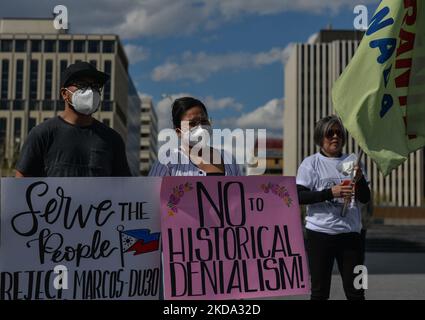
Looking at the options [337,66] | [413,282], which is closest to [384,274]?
[413,282]

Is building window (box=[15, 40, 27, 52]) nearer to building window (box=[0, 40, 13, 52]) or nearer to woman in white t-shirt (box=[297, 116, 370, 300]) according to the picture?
building window (box=[0, 40, 13, 52])

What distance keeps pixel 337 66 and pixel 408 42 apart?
10705 cm

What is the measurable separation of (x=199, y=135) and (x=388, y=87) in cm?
125

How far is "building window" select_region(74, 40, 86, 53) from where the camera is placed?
335ft

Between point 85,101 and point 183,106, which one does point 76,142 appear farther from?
point 183,106

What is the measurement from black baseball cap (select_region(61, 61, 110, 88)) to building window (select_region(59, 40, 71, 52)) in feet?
328

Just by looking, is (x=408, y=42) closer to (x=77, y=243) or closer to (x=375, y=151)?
(x=375, y=151)

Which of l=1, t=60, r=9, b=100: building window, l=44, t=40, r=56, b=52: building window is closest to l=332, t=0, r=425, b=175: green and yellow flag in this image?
l=44, t=40, r=56, b=52: building window

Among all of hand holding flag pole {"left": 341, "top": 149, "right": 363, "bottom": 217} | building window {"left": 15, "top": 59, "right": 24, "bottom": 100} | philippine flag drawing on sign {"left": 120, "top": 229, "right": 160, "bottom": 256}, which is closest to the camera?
philippine flag drawing on sign {"left": 120, "top": 229, "right": 160, "bottom": 256}

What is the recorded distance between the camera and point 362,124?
4.24m

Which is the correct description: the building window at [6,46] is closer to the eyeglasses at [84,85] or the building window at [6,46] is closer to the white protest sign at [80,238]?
the eyeglasses at [84,85]

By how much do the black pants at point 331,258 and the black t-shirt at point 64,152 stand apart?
1.53 m

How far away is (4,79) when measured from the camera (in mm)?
108688

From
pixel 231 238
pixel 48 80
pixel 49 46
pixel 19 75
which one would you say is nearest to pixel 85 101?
pixel 231 238
